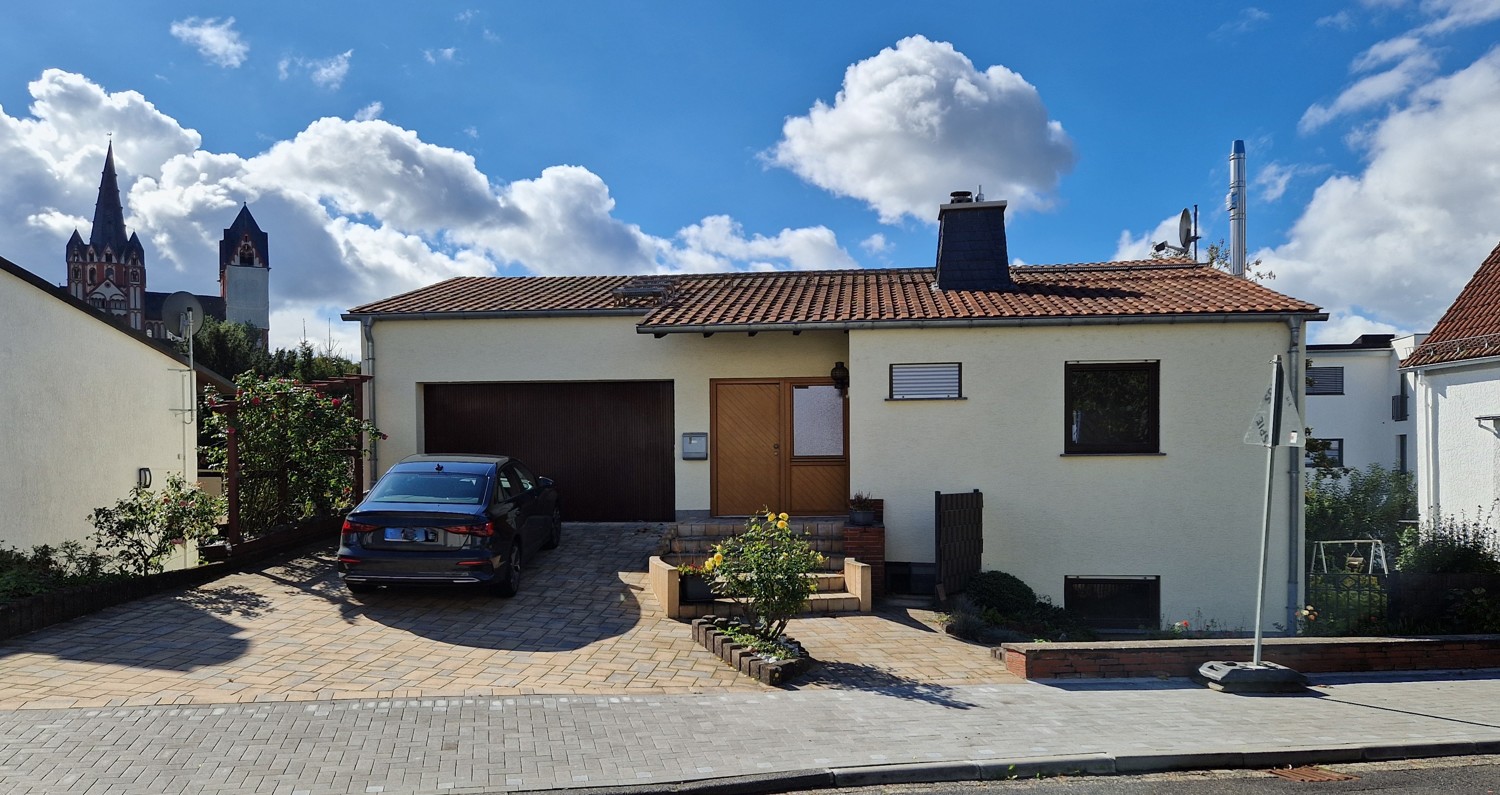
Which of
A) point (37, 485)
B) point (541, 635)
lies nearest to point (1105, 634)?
point (541, 635)

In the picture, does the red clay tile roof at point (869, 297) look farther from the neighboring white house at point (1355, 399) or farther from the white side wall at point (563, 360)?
the neighboring white house at point (1355, 399)

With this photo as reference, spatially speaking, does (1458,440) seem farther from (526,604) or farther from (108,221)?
(108,221)

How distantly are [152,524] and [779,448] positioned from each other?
7667mm

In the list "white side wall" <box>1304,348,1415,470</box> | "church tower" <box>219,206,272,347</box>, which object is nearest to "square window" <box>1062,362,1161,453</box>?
"white side wall" <box>1304,348,1415,470</box>

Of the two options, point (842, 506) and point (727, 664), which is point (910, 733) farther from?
point (842, 506)

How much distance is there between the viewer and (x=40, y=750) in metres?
5.20

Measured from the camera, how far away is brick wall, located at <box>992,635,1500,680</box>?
7.60 meters

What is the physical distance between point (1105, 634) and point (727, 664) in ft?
17.2

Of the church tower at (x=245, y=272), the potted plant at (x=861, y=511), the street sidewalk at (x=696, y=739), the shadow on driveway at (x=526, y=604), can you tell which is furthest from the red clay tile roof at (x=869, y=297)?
the church tower at (x=245, y=272)

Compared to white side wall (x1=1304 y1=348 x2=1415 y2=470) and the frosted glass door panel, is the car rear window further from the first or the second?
white side wall (x1=1304 y1=348 x2=1415 y2=470)

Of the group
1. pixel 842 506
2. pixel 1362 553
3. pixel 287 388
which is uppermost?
pixel 287 388

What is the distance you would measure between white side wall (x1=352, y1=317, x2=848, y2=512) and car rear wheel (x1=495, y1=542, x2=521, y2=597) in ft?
12.3

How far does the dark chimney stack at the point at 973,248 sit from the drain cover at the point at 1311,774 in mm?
8154

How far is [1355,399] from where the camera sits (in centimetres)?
2497
